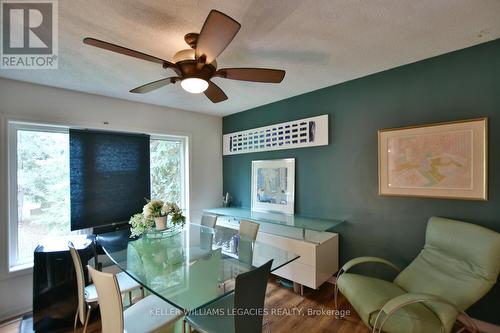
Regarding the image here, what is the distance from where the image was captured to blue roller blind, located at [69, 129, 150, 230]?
268 centimetres

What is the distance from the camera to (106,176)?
2.89 metres

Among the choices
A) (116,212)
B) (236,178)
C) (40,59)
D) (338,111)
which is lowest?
(116,212)

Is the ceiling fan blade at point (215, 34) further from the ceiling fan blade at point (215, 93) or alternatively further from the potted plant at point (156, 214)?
the potted plant at point (156, 214)

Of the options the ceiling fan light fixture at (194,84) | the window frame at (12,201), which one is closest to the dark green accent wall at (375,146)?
the ceiling fan light fixture at (194,84)

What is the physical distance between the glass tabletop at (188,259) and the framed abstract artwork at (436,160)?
4.36 ft

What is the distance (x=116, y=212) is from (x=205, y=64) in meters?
2.43

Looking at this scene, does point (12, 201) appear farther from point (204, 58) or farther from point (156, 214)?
point (204, 58)

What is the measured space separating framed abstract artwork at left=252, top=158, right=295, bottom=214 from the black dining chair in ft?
5.63

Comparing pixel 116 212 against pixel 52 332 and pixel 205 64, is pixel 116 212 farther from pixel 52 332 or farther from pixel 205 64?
pixel 205 64

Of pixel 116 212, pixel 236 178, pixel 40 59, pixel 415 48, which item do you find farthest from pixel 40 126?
pixel 415 48

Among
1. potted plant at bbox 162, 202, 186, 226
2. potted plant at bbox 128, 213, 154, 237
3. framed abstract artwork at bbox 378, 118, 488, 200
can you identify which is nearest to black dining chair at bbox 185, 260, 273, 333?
potted plant at bbox 162, 202, 186, 226

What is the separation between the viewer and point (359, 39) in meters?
1.76

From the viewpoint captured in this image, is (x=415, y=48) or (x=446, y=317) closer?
(x=446, y=317)

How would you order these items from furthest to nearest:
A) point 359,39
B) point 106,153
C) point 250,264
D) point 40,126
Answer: point 106,153, point 40,126, point 250,264, point 359,39
